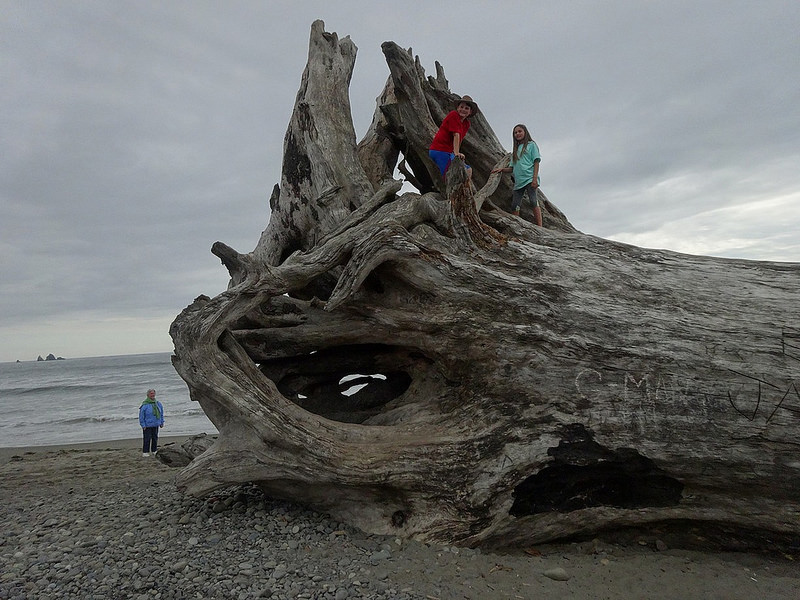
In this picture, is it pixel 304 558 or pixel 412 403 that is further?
pixel 412 403

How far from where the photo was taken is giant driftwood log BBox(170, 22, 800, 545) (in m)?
5.32

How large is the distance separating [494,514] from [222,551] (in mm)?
2722

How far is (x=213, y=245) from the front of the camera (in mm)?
6062

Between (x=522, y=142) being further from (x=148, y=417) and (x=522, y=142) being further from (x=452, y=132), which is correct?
(x=148, y=417)

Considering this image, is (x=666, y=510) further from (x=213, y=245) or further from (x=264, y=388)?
(x=213, y=245)

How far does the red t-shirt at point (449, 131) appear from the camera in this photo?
284 inches

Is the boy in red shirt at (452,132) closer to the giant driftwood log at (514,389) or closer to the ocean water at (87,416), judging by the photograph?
the giant driftwood log at (514,389)

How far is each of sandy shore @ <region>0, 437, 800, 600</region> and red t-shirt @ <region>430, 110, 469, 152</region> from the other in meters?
5.23

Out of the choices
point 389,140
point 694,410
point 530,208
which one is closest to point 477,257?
point 694,410

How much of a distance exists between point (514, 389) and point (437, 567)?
1955 millimetres

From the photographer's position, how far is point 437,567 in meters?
4.86

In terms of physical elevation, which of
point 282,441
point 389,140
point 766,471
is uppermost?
point 389,140

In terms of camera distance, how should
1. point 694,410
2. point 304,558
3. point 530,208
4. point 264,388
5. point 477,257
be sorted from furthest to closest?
point 530,208 < point 477,257 < point 264,388 < point 694,410 < point 304,558

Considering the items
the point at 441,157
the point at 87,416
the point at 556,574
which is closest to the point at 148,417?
the point at 441,157
